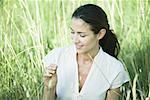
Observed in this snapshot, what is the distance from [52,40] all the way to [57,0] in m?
0.44

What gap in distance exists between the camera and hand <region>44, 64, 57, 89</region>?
2537mm

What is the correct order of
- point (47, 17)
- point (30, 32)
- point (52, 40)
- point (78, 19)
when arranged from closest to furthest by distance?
point (78, 19), point (30, 32), point (52, 40), point (47, 17)

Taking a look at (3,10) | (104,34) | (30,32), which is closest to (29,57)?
(30,32)

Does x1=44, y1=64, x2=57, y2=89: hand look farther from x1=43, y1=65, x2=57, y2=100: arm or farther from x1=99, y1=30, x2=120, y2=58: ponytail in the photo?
x1=99, y1=30, x2=120, y2=58: ponytail

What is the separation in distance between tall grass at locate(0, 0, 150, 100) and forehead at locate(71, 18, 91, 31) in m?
0.52

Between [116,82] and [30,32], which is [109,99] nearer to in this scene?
[116,82]

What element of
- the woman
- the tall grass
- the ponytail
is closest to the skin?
the woman

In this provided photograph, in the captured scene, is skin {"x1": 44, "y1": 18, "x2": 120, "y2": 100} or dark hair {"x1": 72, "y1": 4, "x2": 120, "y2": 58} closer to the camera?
skin {"x1": 44, "y1": 18, "x2": 120, "y2": 100}

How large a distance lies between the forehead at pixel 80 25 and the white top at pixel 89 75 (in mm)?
180

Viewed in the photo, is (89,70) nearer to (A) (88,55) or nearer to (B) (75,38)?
(A) (88,55)

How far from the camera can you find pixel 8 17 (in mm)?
3633

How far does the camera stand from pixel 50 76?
259cm

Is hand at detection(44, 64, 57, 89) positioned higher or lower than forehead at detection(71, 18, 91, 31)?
lower

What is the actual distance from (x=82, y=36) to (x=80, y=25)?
0.06 metres
